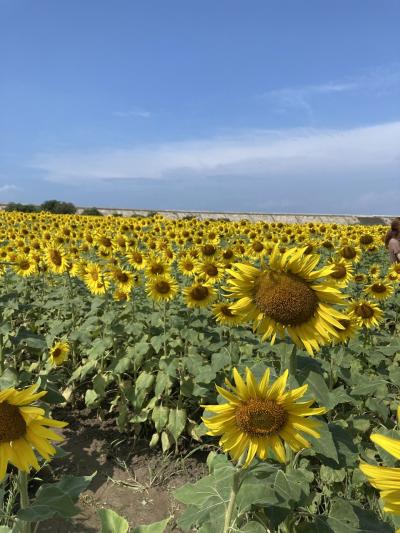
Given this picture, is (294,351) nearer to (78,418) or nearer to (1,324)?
(1,324)

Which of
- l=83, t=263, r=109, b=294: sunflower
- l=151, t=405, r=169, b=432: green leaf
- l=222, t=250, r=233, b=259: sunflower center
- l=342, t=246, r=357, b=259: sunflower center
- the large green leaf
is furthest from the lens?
l=342, t=246, r=357, b=259: sunflower center

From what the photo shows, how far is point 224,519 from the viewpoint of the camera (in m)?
1.96

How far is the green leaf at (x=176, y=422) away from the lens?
434 cm

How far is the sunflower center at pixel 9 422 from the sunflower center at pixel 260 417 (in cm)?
79

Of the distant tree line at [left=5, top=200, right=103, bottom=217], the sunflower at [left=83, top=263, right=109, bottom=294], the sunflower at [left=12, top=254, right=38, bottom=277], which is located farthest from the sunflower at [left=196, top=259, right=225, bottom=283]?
the distant tree line at [left=5, top=200, right=103, bottom=217]

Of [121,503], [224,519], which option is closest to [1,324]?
[121,503]

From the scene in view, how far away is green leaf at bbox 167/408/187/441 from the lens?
14.2 ft

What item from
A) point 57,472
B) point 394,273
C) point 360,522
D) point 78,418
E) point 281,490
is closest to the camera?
point 281,490

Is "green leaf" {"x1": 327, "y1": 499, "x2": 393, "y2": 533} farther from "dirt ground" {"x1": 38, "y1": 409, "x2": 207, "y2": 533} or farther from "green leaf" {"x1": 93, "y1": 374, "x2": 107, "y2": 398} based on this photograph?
"green leaf" {"x1": 93, "y1": 374, "x2": 107, "y2": 398}

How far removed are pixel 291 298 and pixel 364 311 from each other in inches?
126

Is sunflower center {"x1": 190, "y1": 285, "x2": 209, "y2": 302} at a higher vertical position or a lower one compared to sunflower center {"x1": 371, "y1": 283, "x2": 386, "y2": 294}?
higher

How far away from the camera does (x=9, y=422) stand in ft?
5.65

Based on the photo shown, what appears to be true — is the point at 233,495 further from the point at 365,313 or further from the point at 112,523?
the point at 365,313

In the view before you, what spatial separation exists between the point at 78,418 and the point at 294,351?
3.73m
